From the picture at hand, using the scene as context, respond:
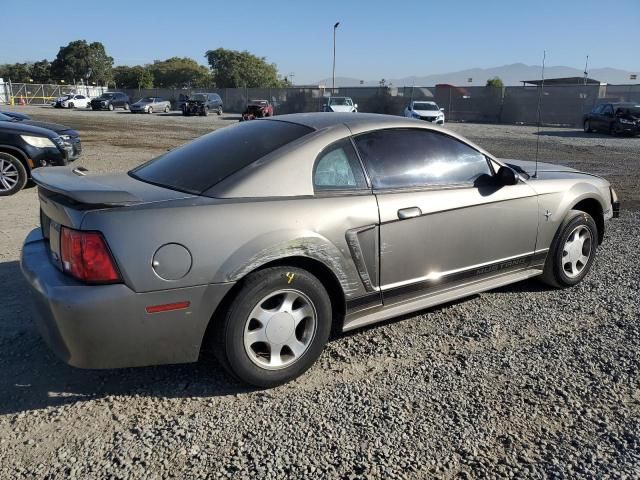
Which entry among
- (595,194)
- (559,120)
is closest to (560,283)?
(595,194)

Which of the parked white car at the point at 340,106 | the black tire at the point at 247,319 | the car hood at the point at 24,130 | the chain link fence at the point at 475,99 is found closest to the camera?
the black tire at the point at 247,319

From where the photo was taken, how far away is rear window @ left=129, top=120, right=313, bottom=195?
317cm

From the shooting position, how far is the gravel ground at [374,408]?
2430 millimetres

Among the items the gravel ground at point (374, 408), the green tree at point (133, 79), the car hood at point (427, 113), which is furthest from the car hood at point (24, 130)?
the green tree at point (133, 79)

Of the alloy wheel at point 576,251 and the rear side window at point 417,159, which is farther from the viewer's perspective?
the alloy wheel at point 576,251

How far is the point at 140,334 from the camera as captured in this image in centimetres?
268

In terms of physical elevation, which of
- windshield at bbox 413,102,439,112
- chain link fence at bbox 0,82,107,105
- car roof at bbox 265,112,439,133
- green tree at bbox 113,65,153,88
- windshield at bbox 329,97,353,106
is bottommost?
car roof at bbox 265,112,439,133

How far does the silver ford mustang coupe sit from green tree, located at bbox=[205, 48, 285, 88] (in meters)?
92.9

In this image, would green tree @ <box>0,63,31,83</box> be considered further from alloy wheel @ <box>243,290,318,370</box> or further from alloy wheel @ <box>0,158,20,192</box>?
alloy wheel @ <box>243,290,318,370</box>

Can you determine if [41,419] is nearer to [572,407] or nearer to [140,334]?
[140,334]

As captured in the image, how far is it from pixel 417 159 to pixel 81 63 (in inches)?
4150

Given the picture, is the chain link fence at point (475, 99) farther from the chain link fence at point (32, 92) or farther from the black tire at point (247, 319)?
the black tire at point (247, 319)

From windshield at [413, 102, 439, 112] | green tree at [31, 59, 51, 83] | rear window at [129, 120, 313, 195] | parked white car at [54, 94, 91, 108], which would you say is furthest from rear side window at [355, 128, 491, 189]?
green tree at [31, 59, 51, 83]

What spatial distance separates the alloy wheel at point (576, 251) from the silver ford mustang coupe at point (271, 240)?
1.58ft
